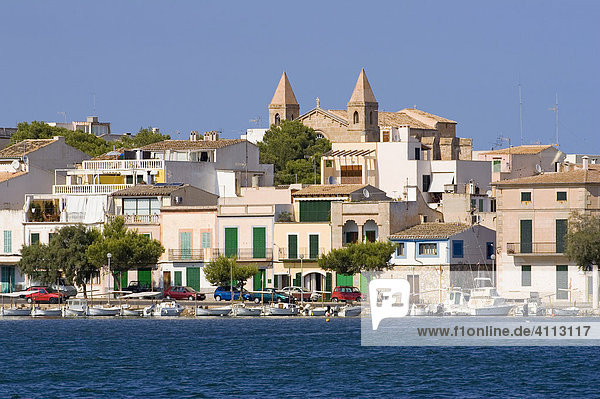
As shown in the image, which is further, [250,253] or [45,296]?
[250,253]

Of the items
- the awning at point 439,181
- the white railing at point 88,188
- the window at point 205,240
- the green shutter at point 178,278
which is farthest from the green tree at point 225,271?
the awning at point 439,181

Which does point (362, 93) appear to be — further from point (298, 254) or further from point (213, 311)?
point (213, 311)

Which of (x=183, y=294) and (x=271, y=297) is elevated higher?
(x=183, y=294)

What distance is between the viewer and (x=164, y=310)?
86000mm

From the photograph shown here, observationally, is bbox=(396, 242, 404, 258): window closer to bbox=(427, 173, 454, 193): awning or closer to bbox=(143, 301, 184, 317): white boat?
bbox=(143, 301, 184, 317): white boat

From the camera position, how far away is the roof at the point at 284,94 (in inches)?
6152

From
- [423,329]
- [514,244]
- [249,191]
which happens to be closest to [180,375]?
[423,329]

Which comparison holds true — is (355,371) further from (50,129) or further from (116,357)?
(50,129)

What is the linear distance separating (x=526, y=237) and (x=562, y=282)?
3172 millimetres

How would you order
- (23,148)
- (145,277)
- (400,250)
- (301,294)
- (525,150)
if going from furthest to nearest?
(525,150) < (23,148) < (145,277) < (400,250) < (301,294)

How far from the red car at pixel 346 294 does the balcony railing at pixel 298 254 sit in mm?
3717

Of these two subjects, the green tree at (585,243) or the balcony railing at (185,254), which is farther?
the balcony railing at (185,254)

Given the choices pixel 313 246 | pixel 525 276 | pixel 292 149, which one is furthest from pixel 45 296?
pixel 292 149

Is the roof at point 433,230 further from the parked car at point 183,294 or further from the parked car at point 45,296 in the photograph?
the parked car at point 45,296
